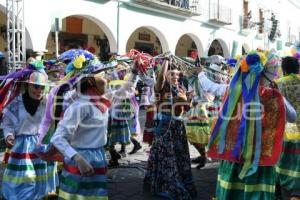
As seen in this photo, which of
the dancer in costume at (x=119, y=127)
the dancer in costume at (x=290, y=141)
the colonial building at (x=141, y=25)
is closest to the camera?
the dancer in costume at (x=290, y=141)

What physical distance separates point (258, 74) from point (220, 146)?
0.68 metres

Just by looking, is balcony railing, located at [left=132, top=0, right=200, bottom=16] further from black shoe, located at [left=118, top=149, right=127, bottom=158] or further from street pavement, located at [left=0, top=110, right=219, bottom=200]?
street pavement, located at [left=0, top=110, right=219, bottom=200]

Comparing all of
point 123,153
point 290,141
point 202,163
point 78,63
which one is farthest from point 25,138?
point 123,153

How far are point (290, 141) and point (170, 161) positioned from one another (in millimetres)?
1387

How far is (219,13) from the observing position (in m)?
23.4

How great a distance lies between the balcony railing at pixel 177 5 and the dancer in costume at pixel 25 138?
39.4 ft

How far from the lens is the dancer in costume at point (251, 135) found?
3707mm

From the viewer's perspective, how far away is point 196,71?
4754 mm

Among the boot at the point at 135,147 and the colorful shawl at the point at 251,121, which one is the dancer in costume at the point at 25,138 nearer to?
the colorful shawl at the point at 251,121

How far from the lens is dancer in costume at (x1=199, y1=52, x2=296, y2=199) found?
3.71 metres

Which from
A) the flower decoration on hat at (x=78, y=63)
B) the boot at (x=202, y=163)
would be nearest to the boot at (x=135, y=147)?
the boot at (x=202, y=163)

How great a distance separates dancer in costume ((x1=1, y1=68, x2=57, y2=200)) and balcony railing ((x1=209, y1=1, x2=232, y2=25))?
18.2m

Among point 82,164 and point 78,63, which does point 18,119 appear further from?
point 82,164

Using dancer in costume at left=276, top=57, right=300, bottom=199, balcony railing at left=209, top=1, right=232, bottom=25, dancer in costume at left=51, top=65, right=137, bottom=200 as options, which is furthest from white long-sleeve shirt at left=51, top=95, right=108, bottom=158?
balcony railing at left=209, top=1, right=232, bottom=25
